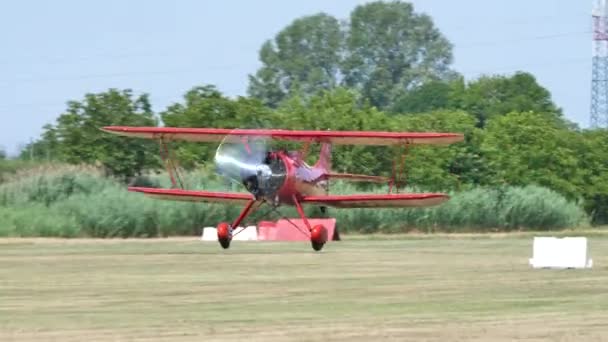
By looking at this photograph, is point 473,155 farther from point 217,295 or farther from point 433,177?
point 217,295

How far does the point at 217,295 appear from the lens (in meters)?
21.5

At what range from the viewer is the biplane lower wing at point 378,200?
3241cm

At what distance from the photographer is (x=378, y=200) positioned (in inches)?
1305

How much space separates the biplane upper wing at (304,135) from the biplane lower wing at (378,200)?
1193 mm

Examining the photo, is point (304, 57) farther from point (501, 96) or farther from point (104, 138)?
point (104, 138)

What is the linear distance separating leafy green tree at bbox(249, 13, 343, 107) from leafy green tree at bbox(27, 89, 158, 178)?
92895 mm

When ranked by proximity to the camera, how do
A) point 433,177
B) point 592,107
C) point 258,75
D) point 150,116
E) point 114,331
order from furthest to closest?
point 258,75, point 592,107, point 150,116, point 433,177, point 114,331

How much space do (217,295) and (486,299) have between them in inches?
146

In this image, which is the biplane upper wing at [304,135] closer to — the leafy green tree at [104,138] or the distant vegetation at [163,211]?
the distant vegetation at [163,211]

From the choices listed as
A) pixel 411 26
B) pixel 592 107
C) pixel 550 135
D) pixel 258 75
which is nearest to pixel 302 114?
pixel 550 135

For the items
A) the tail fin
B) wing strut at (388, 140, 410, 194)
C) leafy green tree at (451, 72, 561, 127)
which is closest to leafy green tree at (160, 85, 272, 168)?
wing strut at (388, 140, 410, 194)

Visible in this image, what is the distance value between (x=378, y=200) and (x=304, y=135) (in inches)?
95.7

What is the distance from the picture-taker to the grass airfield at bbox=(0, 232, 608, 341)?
669 inches

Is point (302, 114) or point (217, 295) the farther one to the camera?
point (302, 114)
